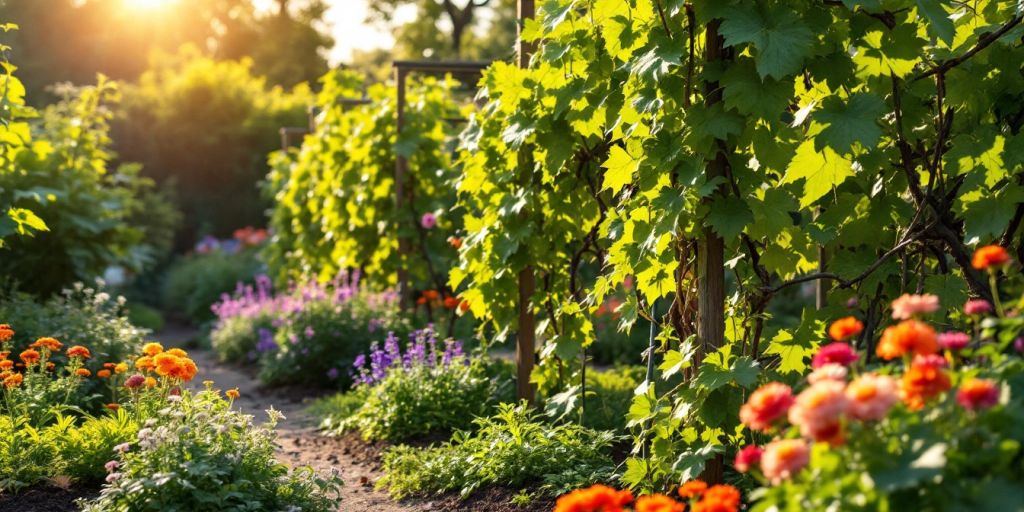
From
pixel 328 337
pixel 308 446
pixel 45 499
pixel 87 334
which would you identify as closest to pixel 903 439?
pixel 45 499

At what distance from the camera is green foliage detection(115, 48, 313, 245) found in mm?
19812

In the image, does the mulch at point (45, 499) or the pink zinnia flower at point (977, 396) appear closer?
the pink zinnia flower at point (977, 396)

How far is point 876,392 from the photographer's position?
195 centimetres

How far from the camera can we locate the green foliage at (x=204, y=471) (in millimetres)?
3627

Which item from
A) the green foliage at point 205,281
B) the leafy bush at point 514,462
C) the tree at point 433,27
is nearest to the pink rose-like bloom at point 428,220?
the leafy bush at point 514,462

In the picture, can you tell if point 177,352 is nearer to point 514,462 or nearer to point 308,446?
point 514,462

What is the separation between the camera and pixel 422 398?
19.0 ft

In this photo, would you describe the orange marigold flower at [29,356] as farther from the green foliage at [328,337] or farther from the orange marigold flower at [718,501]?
the orange marigold flower at [718,501]

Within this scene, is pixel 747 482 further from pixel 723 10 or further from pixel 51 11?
pixel 51 11

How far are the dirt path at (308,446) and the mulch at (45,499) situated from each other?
820 mm

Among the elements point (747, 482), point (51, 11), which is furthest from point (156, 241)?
point (51, 11)

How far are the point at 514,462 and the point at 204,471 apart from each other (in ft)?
4.48

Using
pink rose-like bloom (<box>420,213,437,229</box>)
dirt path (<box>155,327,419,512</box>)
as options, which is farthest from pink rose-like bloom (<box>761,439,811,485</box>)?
pink rose-like bloom (<box>420,213,437,229</box>)

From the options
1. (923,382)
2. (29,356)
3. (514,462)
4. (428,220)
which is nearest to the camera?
(923,382)
